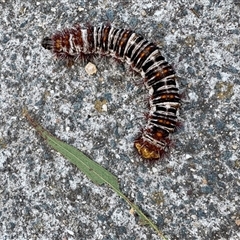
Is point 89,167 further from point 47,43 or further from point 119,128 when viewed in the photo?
point 47,43

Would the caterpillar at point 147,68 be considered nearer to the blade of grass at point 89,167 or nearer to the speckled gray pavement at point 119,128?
the speckled gray pavement at point 119,128

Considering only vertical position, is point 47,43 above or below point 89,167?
above

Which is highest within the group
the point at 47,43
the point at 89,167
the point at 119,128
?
the point at 47,43

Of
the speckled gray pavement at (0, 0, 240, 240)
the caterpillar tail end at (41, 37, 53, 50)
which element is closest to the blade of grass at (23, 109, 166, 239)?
the speckled gray pavement at (0, 0, 240, 240)

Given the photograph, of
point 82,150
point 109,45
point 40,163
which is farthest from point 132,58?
point 40,163

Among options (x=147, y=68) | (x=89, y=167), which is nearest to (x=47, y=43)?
(x=147, y=68)

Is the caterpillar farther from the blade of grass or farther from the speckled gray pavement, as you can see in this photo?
the blade of grass

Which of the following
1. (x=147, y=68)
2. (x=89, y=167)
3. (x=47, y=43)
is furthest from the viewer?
(x=47, y=43)

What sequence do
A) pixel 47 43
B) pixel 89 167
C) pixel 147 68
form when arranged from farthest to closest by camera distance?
pixel 47 43, pixel 89 167, pixel 147 68
